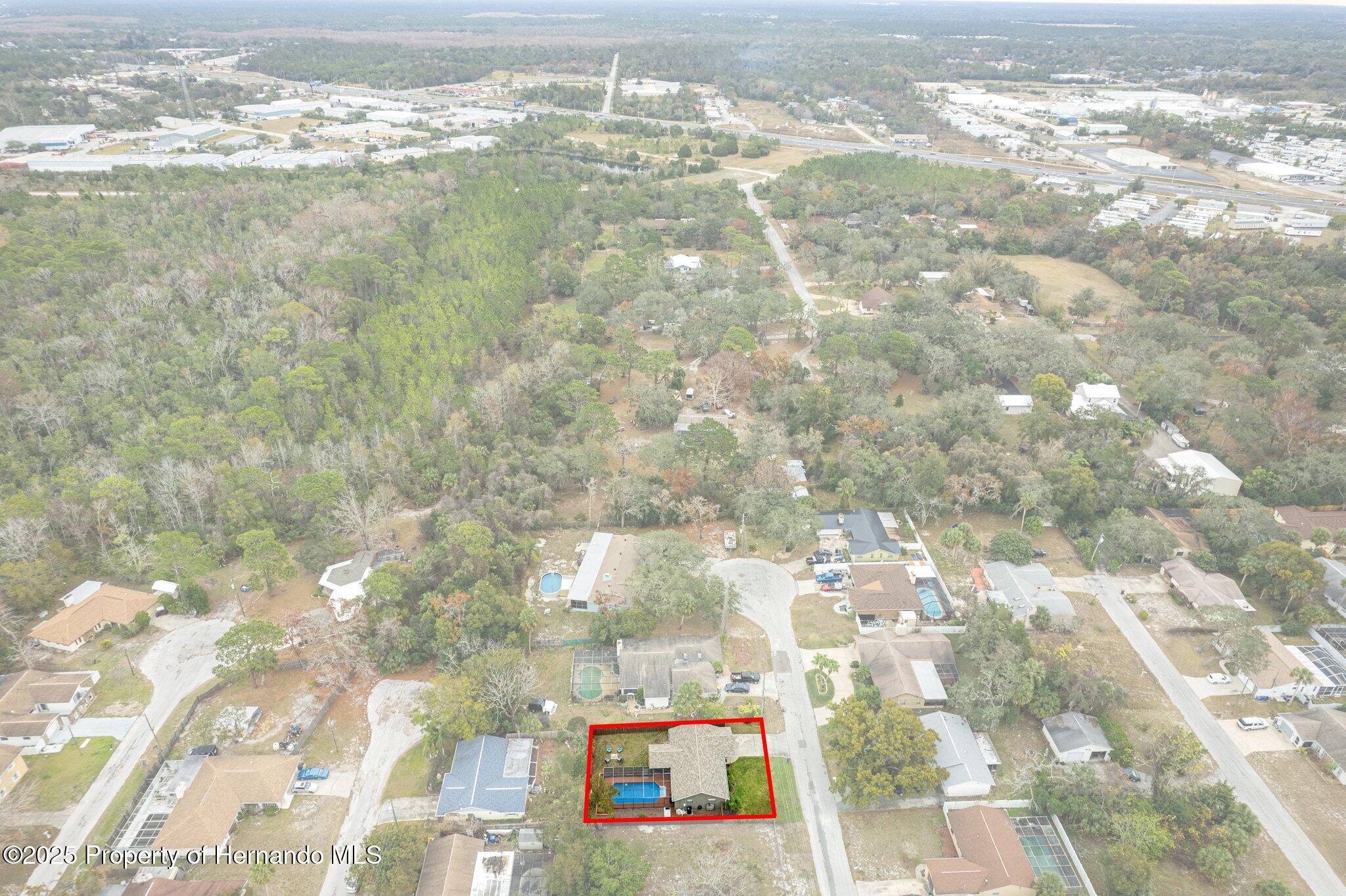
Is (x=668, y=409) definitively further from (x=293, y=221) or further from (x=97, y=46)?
(x=97, y=46)

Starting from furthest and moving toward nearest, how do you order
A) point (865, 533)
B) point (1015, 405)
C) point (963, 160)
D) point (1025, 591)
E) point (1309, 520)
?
point (963, 160) < point (1015, 405) < point (865, 533) < point (1309, 520) < point (1025, 591)

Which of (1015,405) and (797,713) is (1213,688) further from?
(1015,405)

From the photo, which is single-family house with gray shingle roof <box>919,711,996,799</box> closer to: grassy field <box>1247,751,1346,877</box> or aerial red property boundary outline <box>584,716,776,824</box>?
aerial red property boundary outline <box>584,716,776,824</box>

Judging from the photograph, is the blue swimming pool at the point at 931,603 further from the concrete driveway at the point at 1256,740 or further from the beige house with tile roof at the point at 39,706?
the beige house with tile roof at the point at 39,706

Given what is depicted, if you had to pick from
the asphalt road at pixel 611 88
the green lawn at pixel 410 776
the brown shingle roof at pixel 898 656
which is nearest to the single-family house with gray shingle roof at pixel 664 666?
the brown shingle roof at pixel 898 656

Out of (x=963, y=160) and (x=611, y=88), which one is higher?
(x=611, y=88)

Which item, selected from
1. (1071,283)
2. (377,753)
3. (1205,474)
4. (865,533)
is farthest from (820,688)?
(1071,283)
